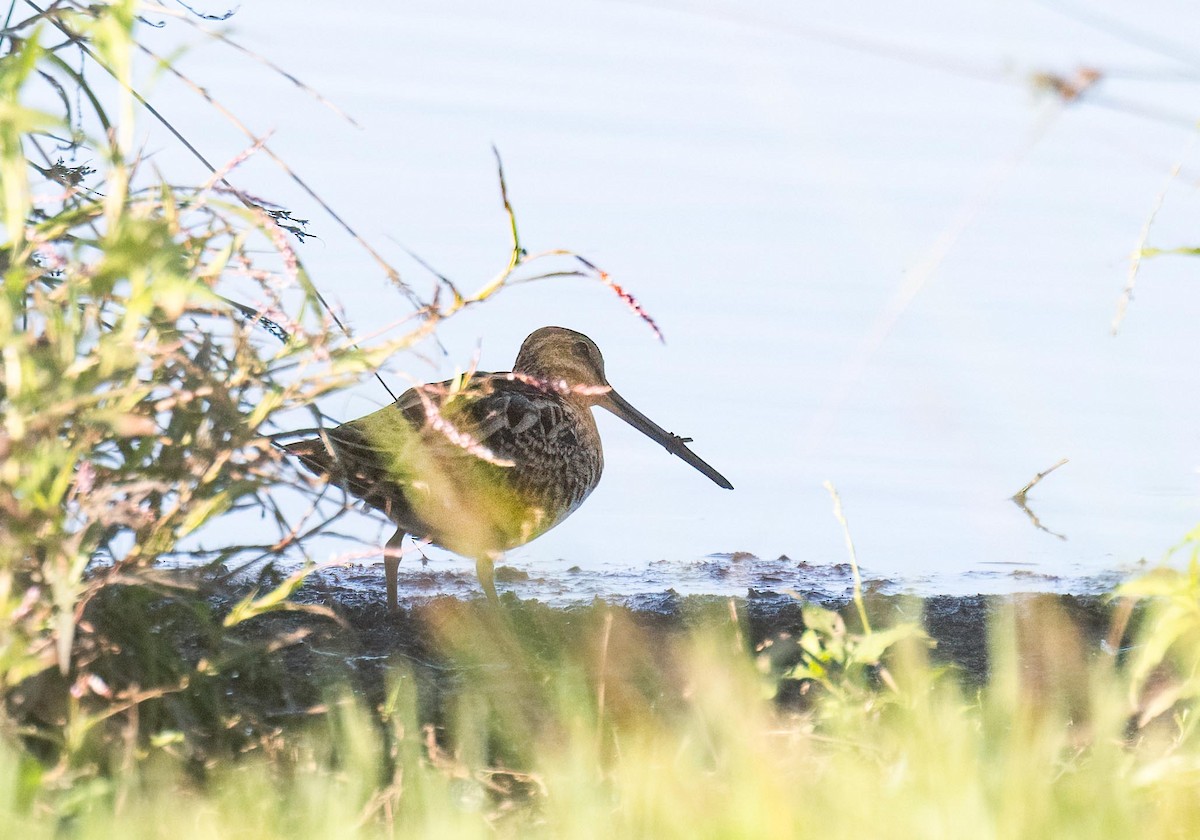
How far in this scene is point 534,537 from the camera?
5.43m

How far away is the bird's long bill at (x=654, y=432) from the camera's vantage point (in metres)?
6.29

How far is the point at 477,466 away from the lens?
500 centimetres

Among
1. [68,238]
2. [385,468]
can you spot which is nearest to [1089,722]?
[385,468]

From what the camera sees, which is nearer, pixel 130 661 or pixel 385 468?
Result: pixel 130 661

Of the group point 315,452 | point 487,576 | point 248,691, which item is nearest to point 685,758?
point 248,691

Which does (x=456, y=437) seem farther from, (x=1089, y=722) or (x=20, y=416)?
(x=1089, y=722)

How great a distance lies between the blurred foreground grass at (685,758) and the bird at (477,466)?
727 mm

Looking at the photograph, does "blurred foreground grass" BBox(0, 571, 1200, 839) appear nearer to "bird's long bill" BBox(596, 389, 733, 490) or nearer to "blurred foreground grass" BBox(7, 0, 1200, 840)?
"blurred foreground grass" BBox(7, 0, 1200, 840)

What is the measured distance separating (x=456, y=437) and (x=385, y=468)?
1639 millimetres

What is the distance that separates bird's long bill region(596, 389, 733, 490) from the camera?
6289 millimetres

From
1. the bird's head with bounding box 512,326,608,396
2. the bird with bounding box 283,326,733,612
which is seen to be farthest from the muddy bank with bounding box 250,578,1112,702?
the bird's head with bounding box 512,326,608,396

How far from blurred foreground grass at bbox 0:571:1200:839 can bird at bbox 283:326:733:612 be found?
0.73 meters

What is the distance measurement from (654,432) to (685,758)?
3330 mm

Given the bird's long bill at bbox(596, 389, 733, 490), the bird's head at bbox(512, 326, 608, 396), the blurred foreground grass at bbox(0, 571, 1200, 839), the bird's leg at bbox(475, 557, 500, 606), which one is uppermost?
the bird's head at bbox(512, 326, 608, 396)
